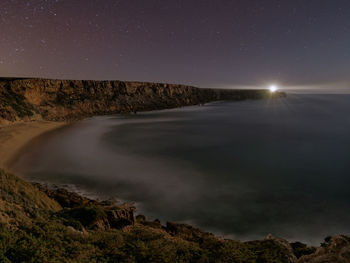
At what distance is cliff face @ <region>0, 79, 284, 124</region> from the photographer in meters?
39.7

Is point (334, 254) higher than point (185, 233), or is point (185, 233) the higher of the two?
point (334, 254)

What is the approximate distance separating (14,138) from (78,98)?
110 ft

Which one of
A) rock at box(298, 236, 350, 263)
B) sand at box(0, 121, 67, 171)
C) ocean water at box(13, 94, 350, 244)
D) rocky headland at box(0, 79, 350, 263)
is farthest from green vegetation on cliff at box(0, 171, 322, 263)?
sand at box(0, 121, 67, 171)

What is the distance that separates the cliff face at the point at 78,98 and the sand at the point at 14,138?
14.3 feet

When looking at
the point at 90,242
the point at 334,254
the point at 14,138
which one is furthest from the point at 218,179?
the point at 14,138

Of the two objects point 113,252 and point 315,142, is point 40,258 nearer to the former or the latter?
point 113,252

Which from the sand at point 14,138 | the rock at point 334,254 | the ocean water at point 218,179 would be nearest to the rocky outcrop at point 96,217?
the ocean water at point 218,179

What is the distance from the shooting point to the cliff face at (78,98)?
3967 cm

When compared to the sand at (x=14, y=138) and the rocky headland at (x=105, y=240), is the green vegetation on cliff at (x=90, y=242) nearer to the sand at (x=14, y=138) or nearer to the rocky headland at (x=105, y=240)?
the rocky headland at (x=105, y=240)

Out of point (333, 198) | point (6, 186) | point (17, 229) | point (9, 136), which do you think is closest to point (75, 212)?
point (17, 229)

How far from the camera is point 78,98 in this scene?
5553 centimetres

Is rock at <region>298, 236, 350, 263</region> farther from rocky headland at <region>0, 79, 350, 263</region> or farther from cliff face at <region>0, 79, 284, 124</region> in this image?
cliff face at <region>0, 79, 284, 124</region>

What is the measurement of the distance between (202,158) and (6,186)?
15.7m

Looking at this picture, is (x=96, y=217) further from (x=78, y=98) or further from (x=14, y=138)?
(x=78, y=98)
